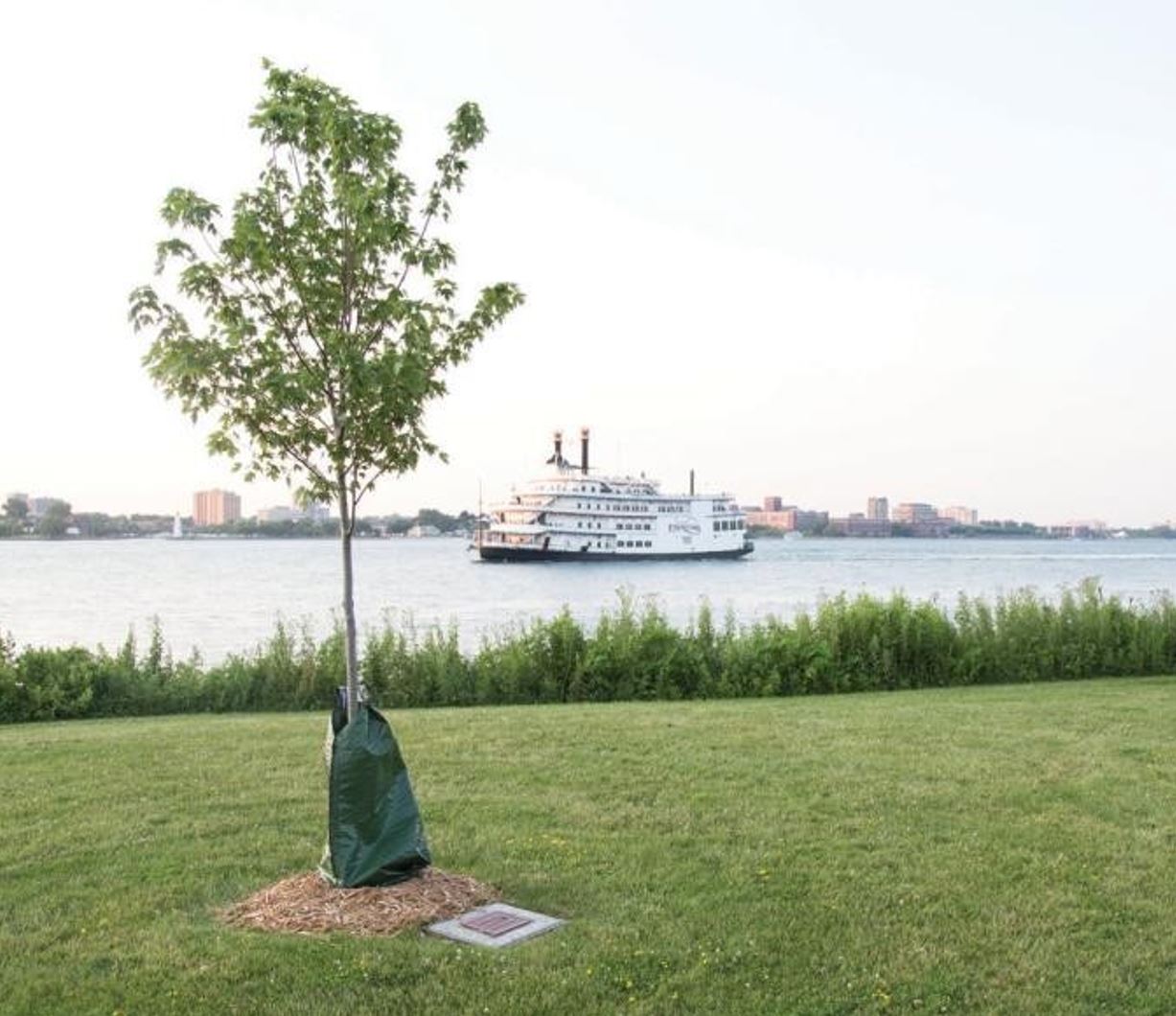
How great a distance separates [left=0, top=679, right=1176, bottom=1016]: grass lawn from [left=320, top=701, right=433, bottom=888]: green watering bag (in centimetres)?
56

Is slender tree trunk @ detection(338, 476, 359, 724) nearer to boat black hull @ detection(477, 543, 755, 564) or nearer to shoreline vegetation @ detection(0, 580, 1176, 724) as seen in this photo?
shoreline vegetation @ detection(0, 580, 1176, 724)

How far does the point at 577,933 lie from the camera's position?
17.2 feet

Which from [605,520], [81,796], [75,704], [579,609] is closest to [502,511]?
[605,520]

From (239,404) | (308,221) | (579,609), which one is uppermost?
(308,221)

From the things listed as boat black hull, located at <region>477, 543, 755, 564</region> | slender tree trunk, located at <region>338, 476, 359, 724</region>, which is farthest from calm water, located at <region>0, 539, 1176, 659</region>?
slender tree trunk, located at <region>338, 476, 359, 724</region>

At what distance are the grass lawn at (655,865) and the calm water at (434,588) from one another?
40.9 feet

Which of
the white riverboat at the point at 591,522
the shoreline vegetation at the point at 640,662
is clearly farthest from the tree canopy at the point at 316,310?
the white riverboat at the point at 591,522

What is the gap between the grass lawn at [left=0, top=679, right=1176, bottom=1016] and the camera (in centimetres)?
467

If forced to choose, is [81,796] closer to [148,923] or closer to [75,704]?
[148,923]

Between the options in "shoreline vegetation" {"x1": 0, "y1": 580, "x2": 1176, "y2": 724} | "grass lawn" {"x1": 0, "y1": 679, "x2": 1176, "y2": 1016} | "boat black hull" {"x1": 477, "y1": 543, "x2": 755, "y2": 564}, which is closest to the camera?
"grass lawn" {"x1": 0, "y1": 679, "x2": 1176, "y2": 1016}

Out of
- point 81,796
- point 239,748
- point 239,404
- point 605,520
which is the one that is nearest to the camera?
point 239,404

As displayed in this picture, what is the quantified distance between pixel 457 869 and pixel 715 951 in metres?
1.80

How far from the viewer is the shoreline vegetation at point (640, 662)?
1417cm

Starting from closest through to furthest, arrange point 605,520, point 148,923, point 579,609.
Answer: point 148,923
point 579,609
point 605,520
